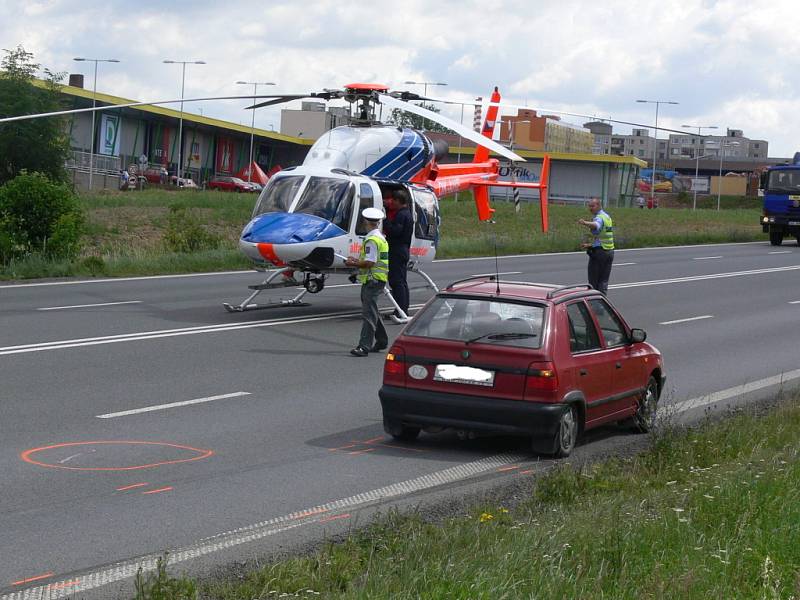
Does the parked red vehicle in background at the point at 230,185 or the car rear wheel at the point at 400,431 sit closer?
the car rear wheel at the point at 400,431

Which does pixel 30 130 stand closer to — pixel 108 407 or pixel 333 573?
pixel 108 407

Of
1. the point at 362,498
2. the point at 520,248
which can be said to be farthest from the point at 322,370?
the point at 520,248

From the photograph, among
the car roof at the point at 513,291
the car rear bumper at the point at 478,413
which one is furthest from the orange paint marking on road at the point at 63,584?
the car roof at the point at 513,291

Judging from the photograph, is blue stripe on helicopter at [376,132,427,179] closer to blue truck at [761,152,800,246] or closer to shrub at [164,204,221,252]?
Answer: shrub at [164,204,221,252]

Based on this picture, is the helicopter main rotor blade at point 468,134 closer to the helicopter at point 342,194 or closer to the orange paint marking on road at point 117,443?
the helicopter at point 342,194

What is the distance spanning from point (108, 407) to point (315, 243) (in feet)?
24.6

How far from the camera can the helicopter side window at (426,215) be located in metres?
22.1

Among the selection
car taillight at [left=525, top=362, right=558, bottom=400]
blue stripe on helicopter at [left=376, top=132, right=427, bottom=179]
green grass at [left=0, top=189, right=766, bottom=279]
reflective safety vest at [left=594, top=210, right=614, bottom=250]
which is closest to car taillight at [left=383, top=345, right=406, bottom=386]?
car taillight at [left=525, top=362, right=558, bottom=400]

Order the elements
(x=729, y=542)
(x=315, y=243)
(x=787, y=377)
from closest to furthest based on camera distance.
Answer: (x=729, y=542)
(x=787, y=377)
(x=315, y=243)

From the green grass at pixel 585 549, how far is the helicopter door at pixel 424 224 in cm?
1311

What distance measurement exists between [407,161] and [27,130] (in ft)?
92.3

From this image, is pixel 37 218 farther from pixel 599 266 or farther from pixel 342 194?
pixel 599 266

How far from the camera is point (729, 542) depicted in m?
7.00

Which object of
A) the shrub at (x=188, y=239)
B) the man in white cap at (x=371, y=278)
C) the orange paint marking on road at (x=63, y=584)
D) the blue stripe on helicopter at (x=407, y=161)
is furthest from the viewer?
the shrub at (x=188, y=239)
